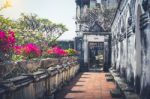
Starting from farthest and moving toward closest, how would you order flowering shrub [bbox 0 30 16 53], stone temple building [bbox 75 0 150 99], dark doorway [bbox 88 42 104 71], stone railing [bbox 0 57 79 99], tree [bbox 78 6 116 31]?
tree [bbox 78 6 116 31] < dark doorway [bbox 88 42 104 71] < stone temple building [bbox 75 0 150 99] < flowering shrub [bbox 0 30 16 53] < stone railing [bbox 0 57 79 99]

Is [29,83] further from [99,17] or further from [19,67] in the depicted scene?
[99,17]

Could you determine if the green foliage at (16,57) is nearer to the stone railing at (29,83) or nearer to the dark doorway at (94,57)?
the stone railing at (29,83)

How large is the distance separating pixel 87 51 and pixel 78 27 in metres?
17.7

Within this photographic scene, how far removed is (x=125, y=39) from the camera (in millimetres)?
12305

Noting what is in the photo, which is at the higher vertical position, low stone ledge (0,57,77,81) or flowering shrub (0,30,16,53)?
flowering shrub (0,30,16,53)

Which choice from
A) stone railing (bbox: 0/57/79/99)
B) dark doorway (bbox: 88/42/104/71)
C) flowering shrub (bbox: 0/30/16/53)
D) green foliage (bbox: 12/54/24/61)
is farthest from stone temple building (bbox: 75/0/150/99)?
green foliage (bbox: 12/54/24/61)

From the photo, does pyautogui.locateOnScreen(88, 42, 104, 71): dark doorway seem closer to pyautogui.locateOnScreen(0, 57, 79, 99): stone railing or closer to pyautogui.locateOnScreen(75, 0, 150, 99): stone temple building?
pyautogui.locateOnScreen(75, 0, 150, 99): stone temple building

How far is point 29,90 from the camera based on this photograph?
616 cm

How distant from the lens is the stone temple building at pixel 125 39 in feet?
23.1

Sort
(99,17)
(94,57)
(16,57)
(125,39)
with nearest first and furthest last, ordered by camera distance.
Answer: (16,57) → (125,39) → (94,57) → (99,17)

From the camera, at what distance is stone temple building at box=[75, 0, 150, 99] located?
7032mm

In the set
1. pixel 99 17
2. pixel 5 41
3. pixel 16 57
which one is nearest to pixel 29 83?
pixel 5 41

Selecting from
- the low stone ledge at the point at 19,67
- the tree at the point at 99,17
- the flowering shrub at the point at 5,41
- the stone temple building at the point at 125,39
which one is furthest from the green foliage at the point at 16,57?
the tree at the point at 99,17

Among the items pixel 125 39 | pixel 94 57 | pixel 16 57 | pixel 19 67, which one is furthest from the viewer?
pixel 94 57
